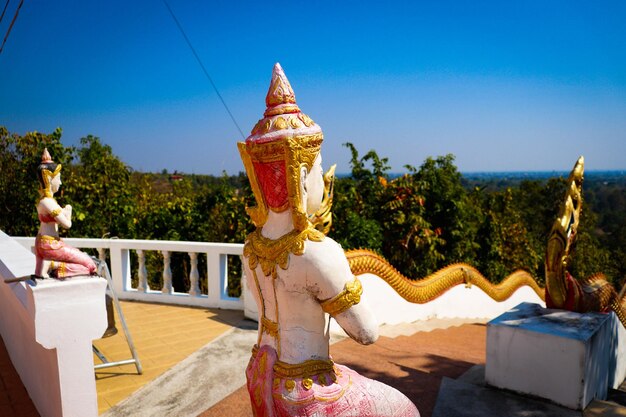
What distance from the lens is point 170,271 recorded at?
732 centimetres

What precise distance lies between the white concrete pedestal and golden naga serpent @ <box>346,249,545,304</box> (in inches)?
85.4

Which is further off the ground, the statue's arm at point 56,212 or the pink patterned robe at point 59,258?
the statue's arm at point 56,212

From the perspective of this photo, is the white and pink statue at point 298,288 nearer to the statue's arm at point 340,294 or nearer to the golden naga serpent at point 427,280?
the statue's arm at point 340,294

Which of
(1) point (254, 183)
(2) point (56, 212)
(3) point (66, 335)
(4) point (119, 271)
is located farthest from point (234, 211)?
(1) point (254, 183)

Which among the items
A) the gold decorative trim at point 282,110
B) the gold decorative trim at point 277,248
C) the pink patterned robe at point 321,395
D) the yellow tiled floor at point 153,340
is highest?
the gold decorative trim at point 282,110

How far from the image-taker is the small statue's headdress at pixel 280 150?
2395 millimetres

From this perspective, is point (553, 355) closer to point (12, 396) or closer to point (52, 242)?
point (52, 242)

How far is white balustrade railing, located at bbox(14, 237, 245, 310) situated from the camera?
277 inches

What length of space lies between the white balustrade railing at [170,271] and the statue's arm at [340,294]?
4.45 metres

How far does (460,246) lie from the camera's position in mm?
12969

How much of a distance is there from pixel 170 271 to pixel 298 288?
547 centimetres

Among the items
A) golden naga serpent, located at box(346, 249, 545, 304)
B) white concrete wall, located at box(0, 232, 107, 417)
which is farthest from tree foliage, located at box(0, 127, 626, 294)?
white concrete wall, located at box(0, 232, 107, 417)

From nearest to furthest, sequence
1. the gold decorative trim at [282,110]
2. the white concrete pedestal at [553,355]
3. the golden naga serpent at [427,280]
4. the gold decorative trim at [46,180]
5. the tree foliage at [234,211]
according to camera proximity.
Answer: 1. the gold decorative trim at [282,110]
2. the white concrete pedestal at [553,355]
3. the gold decorative trim at [46,180]
4. the golden naga serpent at [427,280]
5. the tree foliage at [234,211]

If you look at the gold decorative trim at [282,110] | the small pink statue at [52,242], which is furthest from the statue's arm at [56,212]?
the gold decorative trim at [282,110]
